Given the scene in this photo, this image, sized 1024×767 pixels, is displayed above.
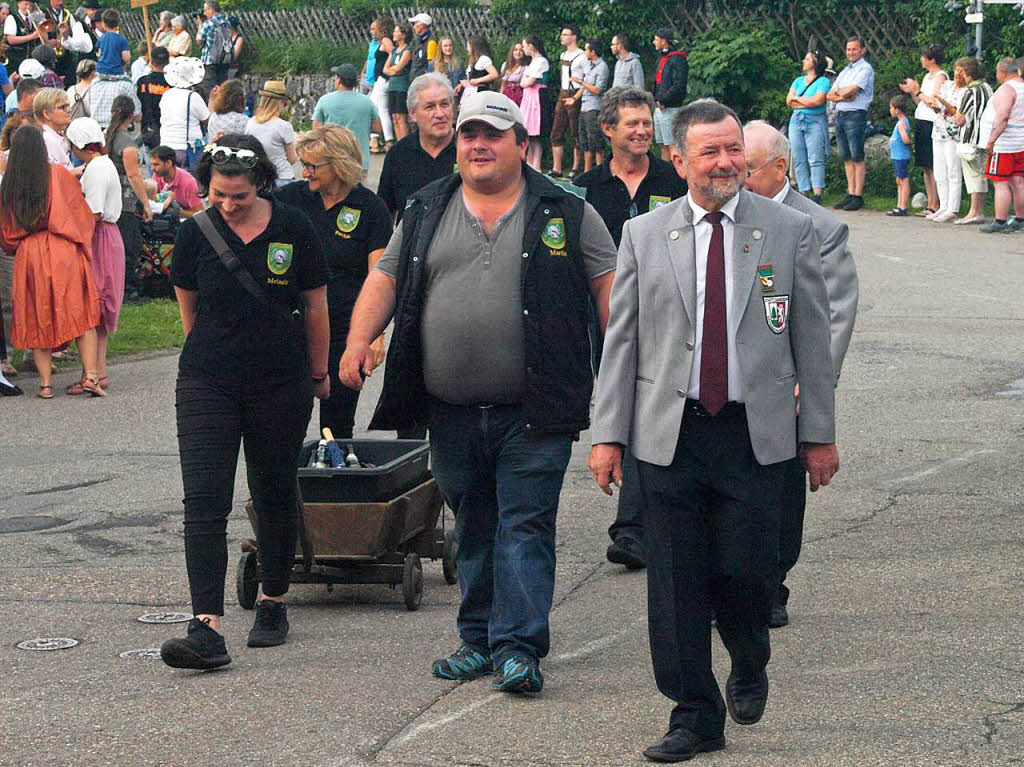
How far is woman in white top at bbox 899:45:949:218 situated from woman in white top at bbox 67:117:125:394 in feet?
40.0

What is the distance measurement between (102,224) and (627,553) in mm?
6868

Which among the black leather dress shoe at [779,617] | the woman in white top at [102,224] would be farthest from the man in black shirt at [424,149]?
the woman in white top at [102,224]

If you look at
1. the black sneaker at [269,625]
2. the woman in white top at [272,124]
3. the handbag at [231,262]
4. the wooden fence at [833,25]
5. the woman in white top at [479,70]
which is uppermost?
the wooden fence at [833,25]

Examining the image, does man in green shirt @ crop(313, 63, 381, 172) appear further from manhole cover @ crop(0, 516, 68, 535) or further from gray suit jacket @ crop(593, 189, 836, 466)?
gray suit jacket @ crop(593, 189, 836, 466)

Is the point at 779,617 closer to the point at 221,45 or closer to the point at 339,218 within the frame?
the point at 339,218

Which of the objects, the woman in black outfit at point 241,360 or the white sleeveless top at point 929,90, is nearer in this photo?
the woman in black outfit at point 241,360

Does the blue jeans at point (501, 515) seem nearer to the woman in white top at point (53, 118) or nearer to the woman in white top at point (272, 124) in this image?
the woman in white top at point (53, 118)

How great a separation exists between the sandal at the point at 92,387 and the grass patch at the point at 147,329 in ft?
5.58

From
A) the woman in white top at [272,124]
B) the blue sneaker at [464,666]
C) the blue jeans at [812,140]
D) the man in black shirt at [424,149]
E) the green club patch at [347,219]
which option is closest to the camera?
the blue sneaker at [464,666]

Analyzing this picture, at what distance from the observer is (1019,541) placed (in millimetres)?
8453

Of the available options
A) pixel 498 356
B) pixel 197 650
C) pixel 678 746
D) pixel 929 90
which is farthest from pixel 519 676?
pixel 929 90

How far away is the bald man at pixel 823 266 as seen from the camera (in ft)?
22.2

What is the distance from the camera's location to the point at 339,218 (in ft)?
27.9

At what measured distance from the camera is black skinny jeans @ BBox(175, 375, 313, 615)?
6.69 metres
